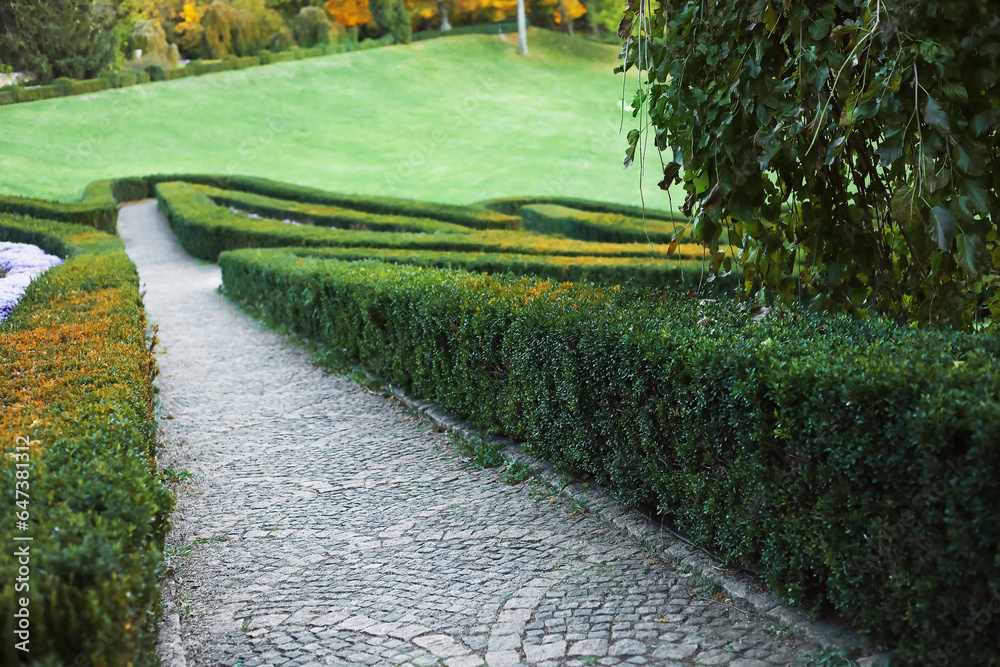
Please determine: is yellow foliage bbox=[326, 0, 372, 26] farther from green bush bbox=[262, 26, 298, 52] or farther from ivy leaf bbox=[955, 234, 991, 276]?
ivy leaf bbox=[955, 234, 991, 276]

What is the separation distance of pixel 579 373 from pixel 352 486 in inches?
72.0

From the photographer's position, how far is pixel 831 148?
116 inches

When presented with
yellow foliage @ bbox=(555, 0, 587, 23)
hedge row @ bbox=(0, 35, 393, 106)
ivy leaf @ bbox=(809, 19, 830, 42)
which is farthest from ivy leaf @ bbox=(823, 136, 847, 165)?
yellow foliage @ bbox=(555, 0, 587, 23)

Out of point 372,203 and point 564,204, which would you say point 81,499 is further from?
point 564,204

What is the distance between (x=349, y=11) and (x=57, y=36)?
36681mm

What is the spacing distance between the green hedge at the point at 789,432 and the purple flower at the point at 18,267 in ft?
19.1

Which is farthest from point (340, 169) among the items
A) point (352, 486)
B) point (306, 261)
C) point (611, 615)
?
point (611, 615)

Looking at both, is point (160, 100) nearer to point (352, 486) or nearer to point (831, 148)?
point (352, 486)

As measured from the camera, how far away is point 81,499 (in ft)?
8.27

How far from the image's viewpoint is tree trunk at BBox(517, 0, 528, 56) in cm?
5050

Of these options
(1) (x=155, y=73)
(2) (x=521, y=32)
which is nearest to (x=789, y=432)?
(1) (x=155, y=73)

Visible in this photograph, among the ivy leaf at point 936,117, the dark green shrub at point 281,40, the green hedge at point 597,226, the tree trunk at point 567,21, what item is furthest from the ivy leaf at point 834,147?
the tree trunk at point 567,21

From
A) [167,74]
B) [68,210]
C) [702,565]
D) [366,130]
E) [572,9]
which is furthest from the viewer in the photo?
[572,9]

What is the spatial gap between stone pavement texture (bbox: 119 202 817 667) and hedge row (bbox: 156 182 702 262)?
20.6 ft
